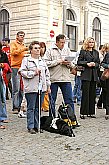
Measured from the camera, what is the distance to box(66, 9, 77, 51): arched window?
31355 mm

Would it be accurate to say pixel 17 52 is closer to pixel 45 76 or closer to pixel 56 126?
pixel 45 76

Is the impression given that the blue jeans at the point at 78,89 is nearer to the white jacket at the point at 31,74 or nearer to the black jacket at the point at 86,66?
the black jacket at the point at 86,66

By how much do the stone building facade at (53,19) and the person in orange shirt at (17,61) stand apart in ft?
56.9

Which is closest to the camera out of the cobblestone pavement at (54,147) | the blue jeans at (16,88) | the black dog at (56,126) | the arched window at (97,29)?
the cobblestone pavement at (54,147)

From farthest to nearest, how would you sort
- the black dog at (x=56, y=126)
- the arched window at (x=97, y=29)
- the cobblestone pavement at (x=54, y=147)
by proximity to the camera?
the arched window at (x=97, y=29)
the black dog at (x=56, y=126)
the cobblestone pavement at (x=54, y=147)

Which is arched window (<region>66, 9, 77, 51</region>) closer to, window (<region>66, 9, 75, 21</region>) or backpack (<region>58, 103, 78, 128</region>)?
window (<region>66, 9, 75, 21</region>)

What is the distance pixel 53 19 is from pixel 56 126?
866 inches

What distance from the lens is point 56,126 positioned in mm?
7879

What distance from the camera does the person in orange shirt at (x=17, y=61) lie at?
32.3 ft

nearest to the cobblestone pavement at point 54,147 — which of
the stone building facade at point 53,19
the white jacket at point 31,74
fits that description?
the white jacket at point 31,74

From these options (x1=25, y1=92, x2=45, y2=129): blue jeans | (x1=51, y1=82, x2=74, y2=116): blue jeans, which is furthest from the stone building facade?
(x1=25, y1=92, x2=45, y2=129): blue jeans

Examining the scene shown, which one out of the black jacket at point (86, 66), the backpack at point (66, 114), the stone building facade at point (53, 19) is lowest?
the backpack at point (66, 114)

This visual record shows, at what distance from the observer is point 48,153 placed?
625 cm

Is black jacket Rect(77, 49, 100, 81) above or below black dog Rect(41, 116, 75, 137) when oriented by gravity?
above
